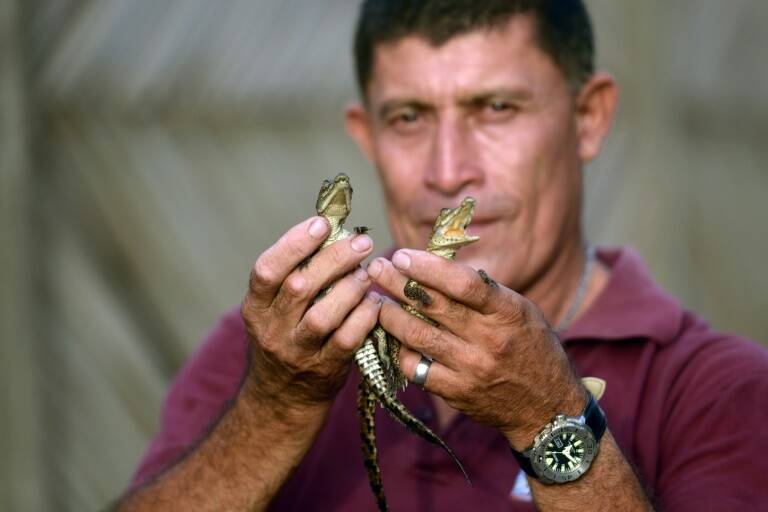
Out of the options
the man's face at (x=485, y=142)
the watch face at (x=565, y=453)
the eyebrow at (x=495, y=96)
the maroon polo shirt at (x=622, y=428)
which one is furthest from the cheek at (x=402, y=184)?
the watch face at (x=565, y=453)

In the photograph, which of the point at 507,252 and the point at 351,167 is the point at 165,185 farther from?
the point at 507,252

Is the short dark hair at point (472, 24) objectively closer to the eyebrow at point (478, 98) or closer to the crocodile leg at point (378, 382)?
the eyebrow at point (478, 98)

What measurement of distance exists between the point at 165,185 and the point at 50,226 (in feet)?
2.00

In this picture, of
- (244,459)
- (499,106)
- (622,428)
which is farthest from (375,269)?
(499,106)

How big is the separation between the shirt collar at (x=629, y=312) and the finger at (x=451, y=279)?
1.03 metres

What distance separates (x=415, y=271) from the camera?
245 centimetres

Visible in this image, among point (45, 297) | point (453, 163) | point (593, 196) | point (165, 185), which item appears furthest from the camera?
point (593, 196)

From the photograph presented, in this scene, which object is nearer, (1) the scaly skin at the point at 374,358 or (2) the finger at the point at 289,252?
(2) the finger at the point at 289,252

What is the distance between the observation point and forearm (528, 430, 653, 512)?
2.64m

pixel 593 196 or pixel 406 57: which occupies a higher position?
pixel 406 57

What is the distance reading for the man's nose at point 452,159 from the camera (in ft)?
11.5

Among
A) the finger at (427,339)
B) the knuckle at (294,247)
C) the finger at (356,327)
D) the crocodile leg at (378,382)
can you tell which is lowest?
the crocodile leg at (378,382)

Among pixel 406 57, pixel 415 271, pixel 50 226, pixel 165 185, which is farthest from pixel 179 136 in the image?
pixel 415 271

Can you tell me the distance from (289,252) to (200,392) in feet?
4.32
